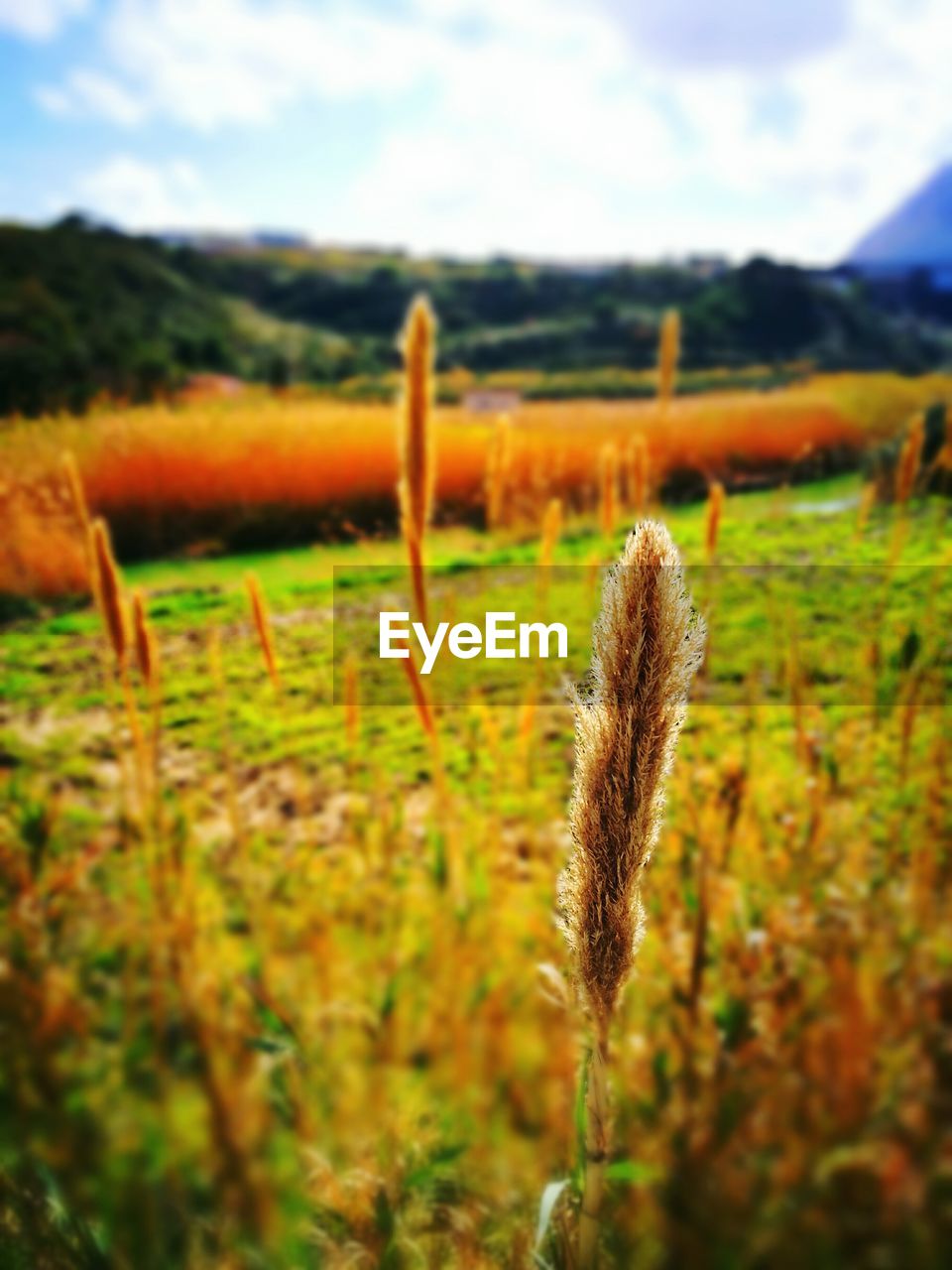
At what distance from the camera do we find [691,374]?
4.30 metres

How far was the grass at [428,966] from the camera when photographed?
1595mm

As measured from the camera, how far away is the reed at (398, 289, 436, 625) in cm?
164

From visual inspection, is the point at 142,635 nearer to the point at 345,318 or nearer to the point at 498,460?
the point at 498,460

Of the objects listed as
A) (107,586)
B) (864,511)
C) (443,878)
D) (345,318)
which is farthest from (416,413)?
(345,318)

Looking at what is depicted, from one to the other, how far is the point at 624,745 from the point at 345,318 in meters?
5.05

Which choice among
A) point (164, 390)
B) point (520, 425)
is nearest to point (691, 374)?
point (520, 425)

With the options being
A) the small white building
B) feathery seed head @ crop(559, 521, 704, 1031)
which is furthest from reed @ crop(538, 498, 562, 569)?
the small white building

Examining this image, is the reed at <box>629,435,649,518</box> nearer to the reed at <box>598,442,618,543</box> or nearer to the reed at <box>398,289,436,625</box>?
the reed at <box>598,442,618,543</box>

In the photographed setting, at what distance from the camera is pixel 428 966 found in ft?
6.85

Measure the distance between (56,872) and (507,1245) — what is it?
4.96 feet

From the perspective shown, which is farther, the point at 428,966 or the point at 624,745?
the point at 428,966

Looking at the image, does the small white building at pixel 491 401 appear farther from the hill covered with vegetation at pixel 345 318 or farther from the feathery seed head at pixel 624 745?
the feathery seed head at pixel 624 745

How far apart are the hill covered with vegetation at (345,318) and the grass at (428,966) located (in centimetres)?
104

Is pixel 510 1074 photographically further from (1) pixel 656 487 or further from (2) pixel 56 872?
(1) pixel 656 487
